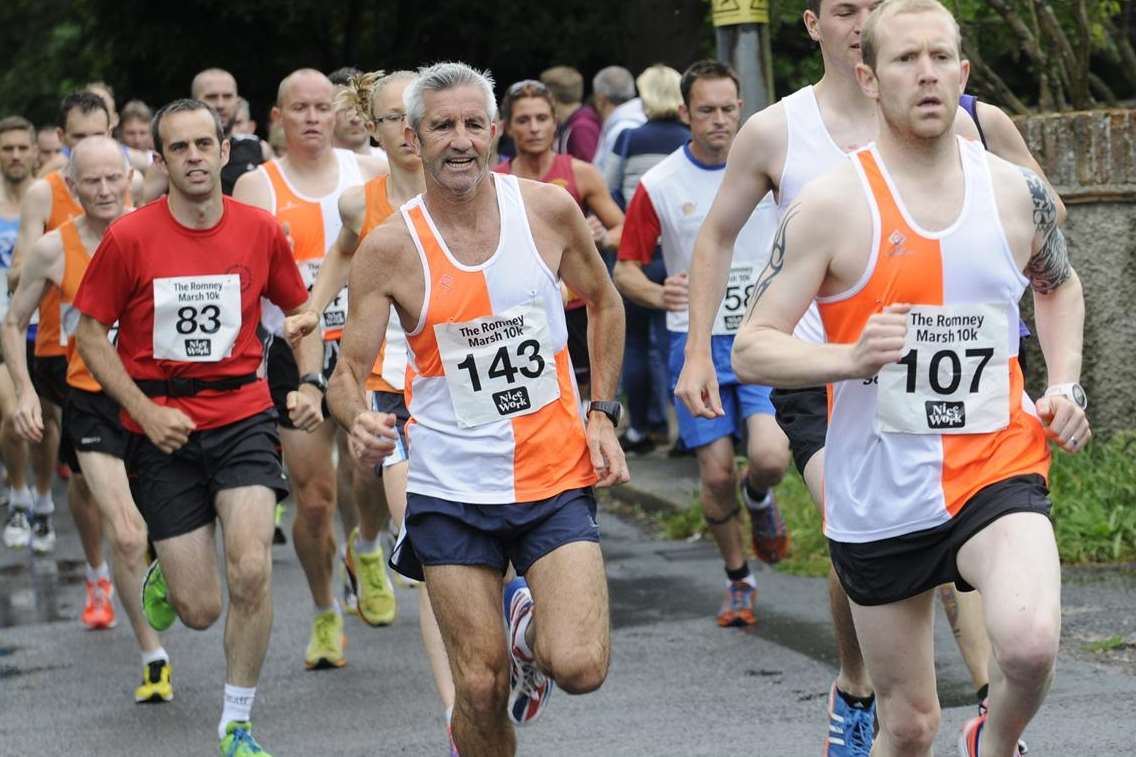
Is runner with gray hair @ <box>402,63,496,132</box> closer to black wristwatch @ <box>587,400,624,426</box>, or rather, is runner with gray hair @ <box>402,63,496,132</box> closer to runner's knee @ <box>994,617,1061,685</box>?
black wristwatch @ <box>587,400,624,426</box>

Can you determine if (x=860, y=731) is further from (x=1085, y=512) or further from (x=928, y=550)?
(x=1085, y=512)

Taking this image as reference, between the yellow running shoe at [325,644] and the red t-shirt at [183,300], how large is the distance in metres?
1.32

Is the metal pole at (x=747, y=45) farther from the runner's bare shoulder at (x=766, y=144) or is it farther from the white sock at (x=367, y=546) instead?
the runner's bare shoulder at (x=766, y=144)

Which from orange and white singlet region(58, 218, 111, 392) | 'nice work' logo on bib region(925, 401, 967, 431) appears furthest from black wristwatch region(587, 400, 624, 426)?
orange and white singlet region(58, 218, 111, 392)

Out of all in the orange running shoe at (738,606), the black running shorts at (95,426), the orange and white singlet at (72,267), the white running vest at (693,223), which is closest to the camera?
the black running shorts at (95,426)

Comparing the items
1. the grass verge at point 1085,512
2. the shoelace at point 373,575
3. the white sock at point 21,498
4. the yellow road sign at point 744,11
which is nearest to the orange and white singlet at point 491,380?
the shoelace at point 373,575

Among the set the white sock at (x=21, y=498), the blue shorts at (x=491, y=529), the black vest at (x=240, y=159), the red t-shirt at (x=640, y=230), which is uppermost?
the black vest at (x=240, y=159)

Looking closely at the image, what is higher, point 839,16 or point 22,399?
point 839,16

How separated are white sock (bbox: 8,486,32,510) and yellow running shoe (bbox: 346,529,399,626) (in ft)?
14.5

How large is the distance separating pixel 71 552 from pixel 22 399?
3.57 m

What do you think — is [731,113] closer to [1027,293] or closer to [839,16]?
[1027,293]

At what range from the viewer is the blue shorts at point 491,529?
571 centimetres

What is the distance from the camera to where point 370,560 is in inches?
361

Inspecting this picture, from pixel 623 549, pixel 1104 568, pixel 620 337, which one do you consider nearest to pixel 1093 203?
pixel 1104 568
